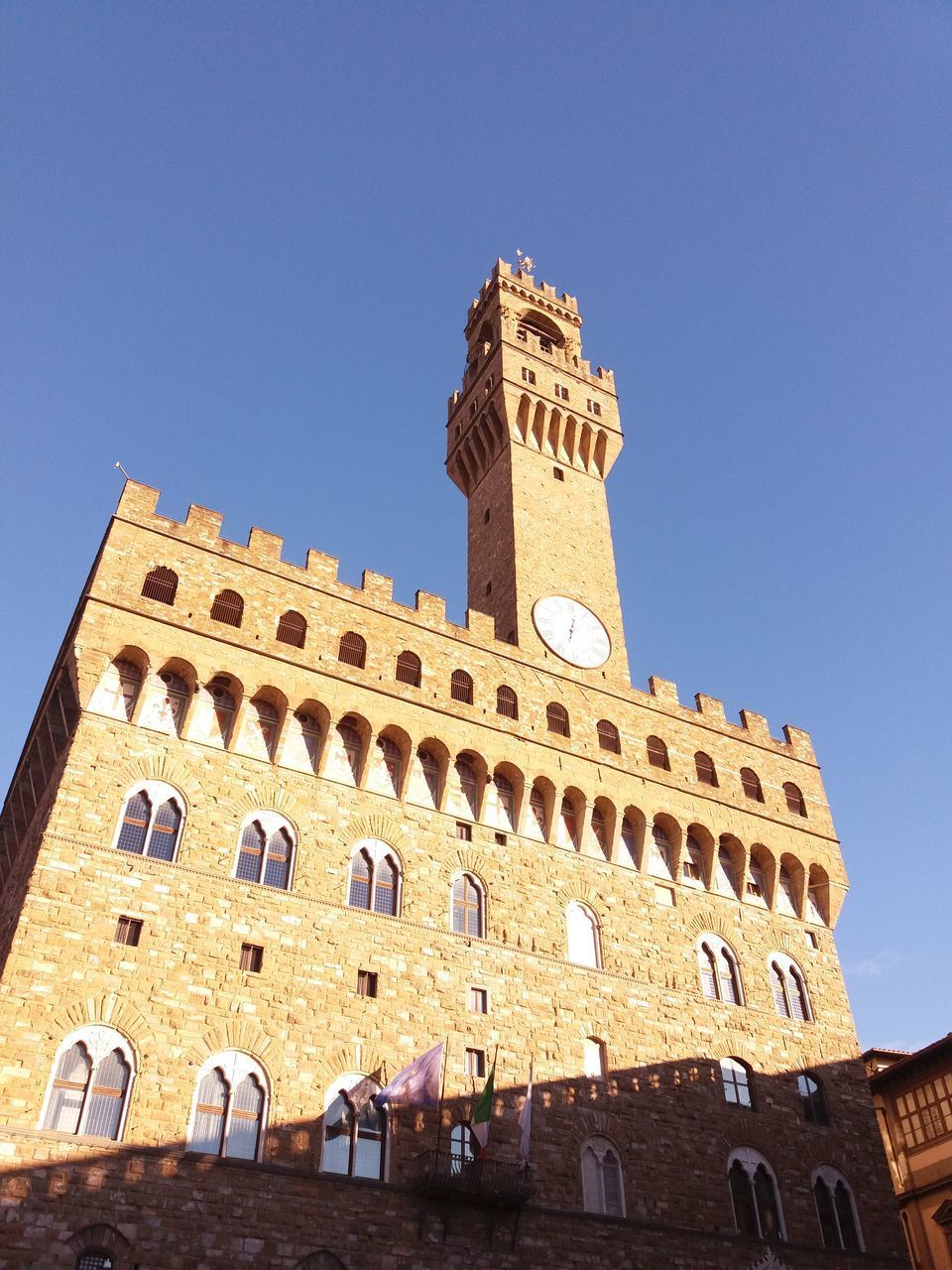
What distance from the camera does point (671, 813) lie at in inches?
1065

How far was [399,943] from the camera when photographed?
2170cm

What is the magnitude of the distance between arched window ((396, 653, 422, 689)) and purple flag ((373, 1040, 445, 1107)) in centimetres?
850

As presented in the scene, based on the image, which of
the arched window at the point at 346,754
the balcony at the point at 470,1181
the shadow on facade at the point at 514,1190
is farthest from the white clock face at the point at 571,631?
the balcony at the point at 470,1181

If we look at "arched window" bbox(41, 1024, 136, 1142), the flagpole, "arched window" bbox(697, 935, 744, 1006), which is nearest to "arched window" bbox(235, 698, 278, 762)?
"arched window" bbox(41, 1024, 136, 1142)

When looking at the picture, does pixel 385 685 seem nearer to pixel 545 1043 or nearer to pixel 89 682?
pixel 89 682

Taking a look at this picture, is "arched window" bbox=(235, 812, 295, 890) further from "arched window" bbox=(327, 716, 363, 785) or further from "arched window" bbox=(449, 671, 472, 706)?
"arched window" bbox=(449, 671, 472, 706)

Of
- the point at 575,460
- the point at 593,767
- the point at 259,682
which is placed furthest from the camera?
the point at 575,460

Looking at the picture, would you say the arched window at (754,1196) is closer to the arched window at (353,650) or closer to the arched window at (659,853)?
the arched window at (659,853)

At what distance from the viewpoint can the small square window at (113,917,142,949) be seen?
19.0m

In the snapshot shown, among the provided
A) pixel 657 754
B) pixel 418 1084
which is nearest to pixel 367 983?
pixel 418 1084

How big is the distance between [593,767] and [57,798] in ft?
39.5

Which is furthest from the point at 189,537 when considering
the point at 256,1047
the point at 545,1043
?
the point at 545,1043

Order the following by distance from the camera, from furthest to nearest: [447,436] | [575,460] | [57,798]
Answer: [447,436]
[575,460]
[57,798]

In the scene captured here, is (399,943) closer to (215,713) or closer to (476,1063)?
(476,1063)
